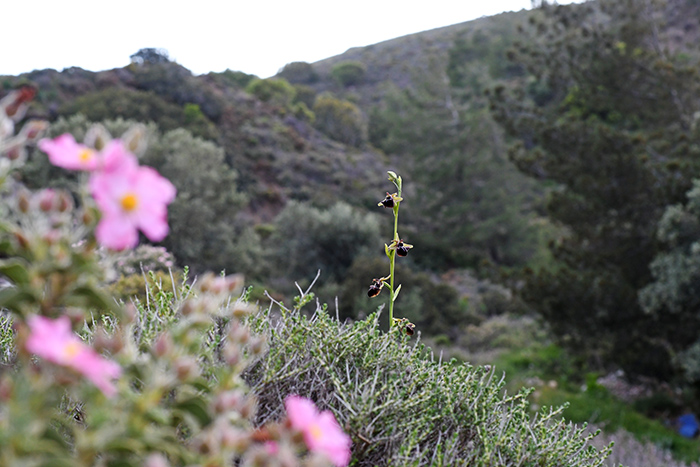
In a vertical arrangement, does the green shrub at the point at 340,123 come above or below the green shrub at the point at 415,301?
above

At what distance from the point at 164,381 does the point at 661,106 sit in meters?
10.0

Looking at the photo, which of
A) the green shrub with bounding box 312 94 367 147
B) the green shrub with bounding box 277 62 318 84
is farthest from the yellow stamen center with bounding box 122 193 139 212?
the green shrub with bounding box 277 62 318 84

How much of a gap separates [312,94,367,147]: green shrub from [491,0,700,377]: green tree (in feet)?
79.3

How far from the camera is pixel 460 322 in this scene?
1265cm

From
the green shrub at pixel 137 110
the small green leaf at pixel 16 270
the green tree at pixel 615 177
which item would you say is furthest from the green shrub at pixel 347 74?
the small green leaf at pixel 16 270

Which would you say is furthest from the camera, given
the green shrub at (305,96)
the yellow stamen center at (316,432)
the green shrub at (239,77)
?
the green shrub at (239,77)

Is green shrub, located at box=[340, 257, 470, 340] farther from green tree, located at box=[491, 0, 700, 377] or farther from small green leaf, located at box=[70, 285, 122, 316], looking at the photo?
small green leaf, located at box=[70, 285, 122, 316]

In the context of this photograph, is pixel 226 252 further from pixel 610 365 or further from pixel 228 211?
pixel 610 365

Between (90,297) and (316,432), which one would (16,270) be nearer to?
(90,297)

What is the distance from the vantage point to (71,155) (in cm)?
70

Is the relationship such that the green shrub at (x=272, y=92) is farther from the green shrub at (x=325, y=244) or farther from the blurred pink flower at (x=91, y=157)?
the blurred pink flower at (x=91, y=157)

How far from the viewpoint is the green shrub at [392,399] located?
138 cm

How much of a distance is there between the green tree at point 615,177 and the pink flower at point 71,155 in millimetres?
7852

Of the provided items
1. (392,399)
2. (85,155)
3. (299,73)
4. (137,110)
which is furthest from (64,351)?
(299,73)
